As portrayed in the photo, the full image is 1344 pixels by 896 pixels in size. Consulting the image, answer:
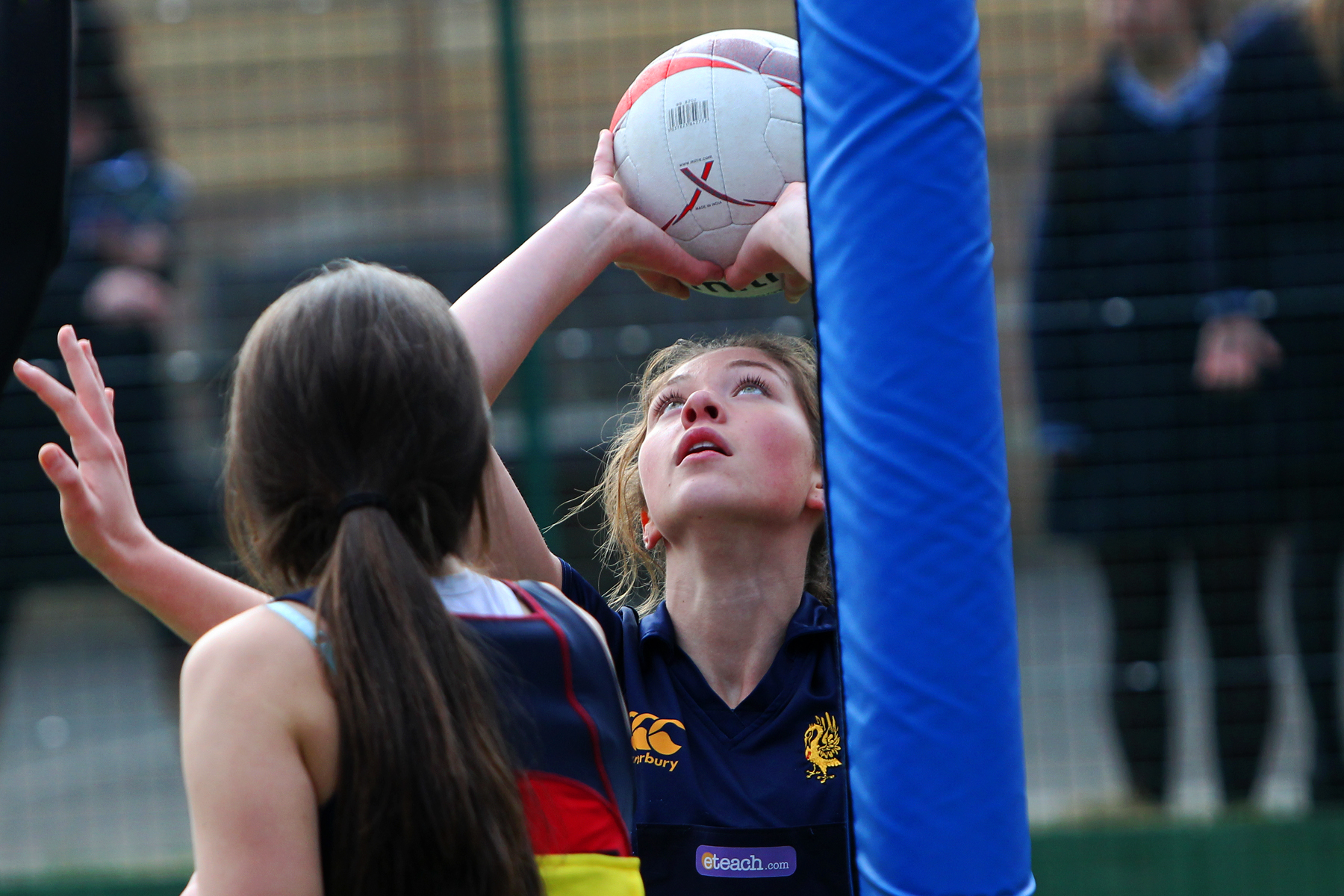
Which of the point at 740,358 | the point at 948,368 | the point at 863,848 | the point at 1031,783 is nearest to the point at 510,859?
the point at 863,848

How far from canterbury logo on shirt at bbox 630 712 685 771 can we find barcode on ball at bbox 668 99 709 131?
0.90m

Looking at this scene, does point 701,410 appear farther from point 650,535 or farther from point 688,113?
point 688,113

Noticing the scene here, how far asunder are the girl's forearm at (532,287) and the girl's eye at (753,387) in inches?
11.6

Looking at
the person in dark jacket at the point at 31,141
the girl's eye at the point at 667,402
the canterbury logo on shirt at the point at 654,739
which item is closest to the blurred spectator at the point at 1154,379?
the girl's eye at the point at 667,402

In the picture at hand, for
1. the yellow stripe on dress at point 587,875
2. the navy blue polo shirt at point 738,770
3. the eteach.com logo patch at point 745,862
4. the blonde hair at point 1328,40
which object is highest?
the blonde hair at point 1328,40

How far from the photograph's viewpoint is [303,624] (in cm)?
129

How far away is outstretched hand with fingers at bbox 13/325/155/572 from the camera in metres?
1.72

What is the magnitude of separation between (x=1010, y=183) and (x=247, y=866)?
511 cm

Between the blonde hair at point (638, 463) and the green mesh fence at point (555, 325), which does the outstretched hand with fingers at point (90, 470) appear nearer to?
the blonde hair at point (638, 463)

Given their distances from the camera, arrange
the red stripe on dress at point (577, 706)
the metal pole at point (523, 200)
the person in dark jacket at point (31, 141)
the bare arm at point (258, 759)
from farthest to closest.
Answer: the metal pole at point (523, 200) → the person in dark jacket at point (31, 141) → the red stripe on dress at point (577, 706) → the bare arm at point (258, 759)

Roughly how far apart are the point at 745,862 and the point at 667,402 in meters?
0.74

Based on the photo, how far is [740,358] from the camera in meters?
2.32

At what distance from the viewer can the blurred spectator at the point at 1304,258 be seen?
419 centimetres

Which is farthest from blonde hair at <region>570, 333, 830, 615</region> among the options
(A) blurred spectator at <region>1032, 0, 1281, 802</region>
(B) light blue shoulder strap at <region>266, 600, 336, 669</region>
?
(A) blurred spectator at <region>1032, 0, 1281, 802</region>
